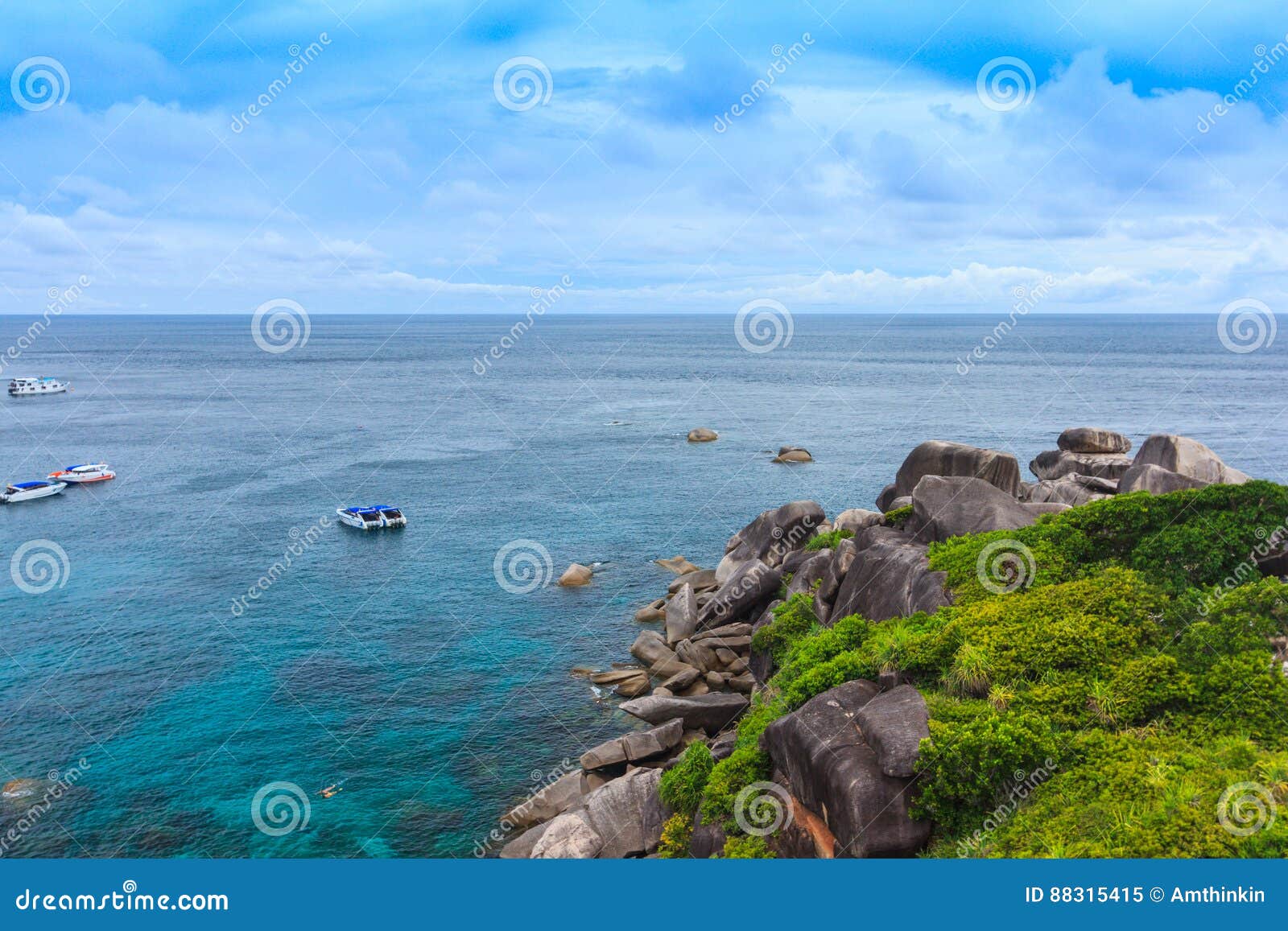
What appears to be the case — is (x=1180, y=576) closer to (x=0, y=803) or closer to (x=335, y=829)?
(x=335, y=829)

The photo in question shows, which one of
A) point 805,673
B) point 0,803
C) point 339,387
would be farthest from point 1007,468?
point 339,387

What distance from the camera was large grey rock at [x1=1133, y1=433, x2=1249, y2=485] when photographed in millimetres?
39844

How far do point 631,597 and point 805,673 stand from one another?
27943 mm

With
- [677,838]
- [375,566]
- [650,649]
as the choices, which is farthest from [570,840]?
[375,566]

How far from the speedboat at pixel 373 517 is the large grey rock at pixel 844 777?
4815 centimetres

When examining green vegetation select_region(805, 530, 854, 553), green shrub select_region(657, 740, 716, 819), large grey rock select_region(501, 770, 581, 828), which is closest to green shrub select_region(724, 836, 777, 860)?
green shrub select_region(657, 740, 716, 819)

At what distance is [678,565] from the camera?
57844 millimetres

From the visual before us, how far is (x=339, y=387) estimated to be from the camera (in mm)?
150875

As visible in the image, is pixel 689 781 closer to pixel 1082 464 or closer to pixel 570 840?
pixel 570 840

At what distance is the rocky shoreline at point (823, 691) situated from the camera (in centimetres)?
1997

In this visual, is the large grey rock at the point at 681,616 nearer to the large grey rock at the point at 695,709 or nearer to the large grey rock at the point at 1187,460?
the large grey rock at the point at 695,709

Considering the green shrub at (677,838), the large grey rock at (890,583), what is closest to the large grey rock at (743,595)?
the large grey rock at (890,583)

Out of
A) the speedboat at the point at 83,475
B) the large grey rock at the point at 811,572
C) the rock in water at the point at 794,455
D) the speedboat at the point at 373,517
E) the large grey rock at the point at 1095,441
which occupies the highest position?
the speedboat at the point at 83,475

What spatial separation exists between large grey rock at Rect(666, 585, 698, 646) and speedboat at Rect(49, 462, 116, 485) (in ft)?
201
